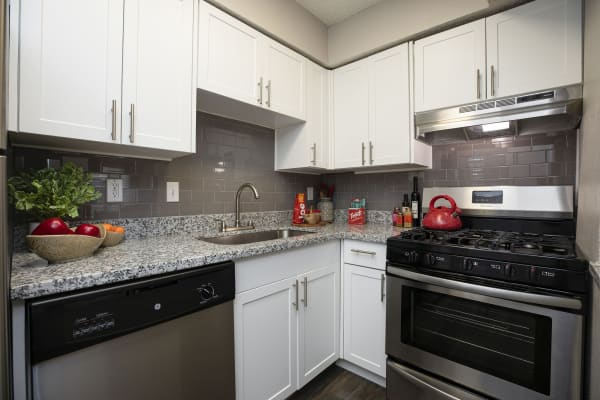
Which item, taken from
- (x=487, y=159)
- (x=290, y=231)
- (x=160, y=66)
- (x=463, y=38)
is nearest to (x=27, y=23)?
(x=160, y=66)

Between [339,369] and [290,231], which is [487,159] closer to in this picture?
[290,231]

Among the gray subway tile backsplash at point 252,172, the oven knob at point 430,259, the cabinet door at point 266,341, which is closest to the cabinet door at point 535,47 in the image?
the gray subway tile backsplash at point 252,172

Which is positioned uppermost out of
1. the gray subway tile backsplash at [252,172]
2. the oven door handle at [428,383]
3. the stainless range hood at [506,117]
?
the stainless range hood at [506,117]

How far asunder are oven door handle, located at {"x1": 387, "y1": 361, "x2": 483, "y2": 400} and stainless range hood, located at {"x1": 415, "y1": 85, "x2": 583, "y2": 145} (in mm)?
1400

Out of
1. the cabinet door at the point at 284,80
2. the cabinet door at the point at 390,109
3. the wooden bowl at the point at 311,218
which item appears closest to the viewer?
the cabinet door at the point at 284,80

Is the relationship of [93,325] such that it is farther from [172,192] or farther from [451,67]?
[451,67]

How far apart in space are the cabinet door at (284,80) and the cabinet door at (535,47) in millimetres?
1167

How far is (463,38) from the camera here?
171 centimetres

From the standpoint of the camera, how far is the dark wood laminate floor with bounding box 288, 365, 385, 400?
65.1 inches

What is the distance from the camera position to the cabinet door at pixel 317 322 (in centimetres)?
159

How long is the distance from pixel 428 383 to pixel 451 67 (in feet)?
5.88

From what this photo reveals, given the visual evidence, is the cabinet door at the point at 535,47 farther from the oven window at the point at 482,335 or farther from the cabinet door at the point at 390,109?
the oven window at the point at 482,335

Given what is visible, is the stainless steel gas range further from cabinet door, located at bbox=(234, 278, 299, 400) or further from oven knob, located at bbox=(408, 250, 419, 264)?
cabinet door, located at bbox=(234, 278, 299, 400)

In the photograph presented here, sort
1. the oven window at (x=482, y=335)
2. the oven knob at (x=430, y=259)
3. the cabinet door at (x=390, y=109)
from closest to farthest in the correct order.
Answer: the oven window at (x=482, y=335), the oven knob at (x=430, y=259), the cabinet door at (x=390, y=109)
